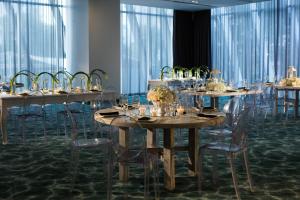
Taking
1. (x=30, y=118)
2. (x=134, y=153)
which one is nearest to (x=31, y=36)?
(x=30, y=118)

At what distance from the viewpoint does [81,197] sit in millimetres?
4492

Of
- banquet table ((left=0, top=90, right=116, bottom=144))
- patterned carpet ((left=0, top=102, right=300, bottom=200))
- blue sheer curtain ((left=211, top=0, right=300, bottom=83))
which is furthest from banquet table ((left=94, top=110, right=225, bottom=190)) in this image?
blue sheer curtain ((left=211, top=0, right=300, bottom=83))

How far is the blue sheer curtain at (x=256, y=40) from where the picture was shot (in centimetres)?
1330

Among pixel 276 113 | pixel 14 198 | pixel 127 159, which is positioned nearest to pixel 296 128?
pixel 276 113

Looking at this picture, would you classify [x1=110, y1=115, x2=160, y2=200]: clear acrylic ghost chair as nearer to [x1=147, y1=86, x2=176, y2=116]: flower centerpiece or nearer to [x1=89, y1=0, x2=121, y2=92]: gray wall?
[x1=147, y1=86, x2=176, y2=116]: flower centerpiece

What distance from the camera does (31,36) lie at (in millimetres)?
12609

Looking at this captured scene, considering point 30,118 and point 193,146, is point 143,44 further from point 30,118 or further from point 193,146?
point 193,146

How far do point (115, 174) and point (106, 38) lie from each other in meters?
7.49

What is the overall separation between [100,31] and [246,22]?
211 inches

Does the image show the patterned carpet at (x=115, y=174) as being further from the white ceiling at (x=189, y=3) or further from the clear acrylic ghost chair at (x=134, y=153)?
the white ceiling at (x=189, y=3)

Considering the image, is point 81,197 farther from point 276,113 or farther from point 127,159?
point 276,113

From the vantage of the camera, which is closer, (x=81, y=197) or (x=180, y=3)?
(x=81, y=197)

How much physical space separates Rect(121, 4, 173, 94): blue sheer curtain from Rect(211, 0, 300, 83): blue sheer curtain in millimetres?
1810

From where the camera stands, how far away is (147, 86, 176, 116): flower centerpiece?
4.93 meters
